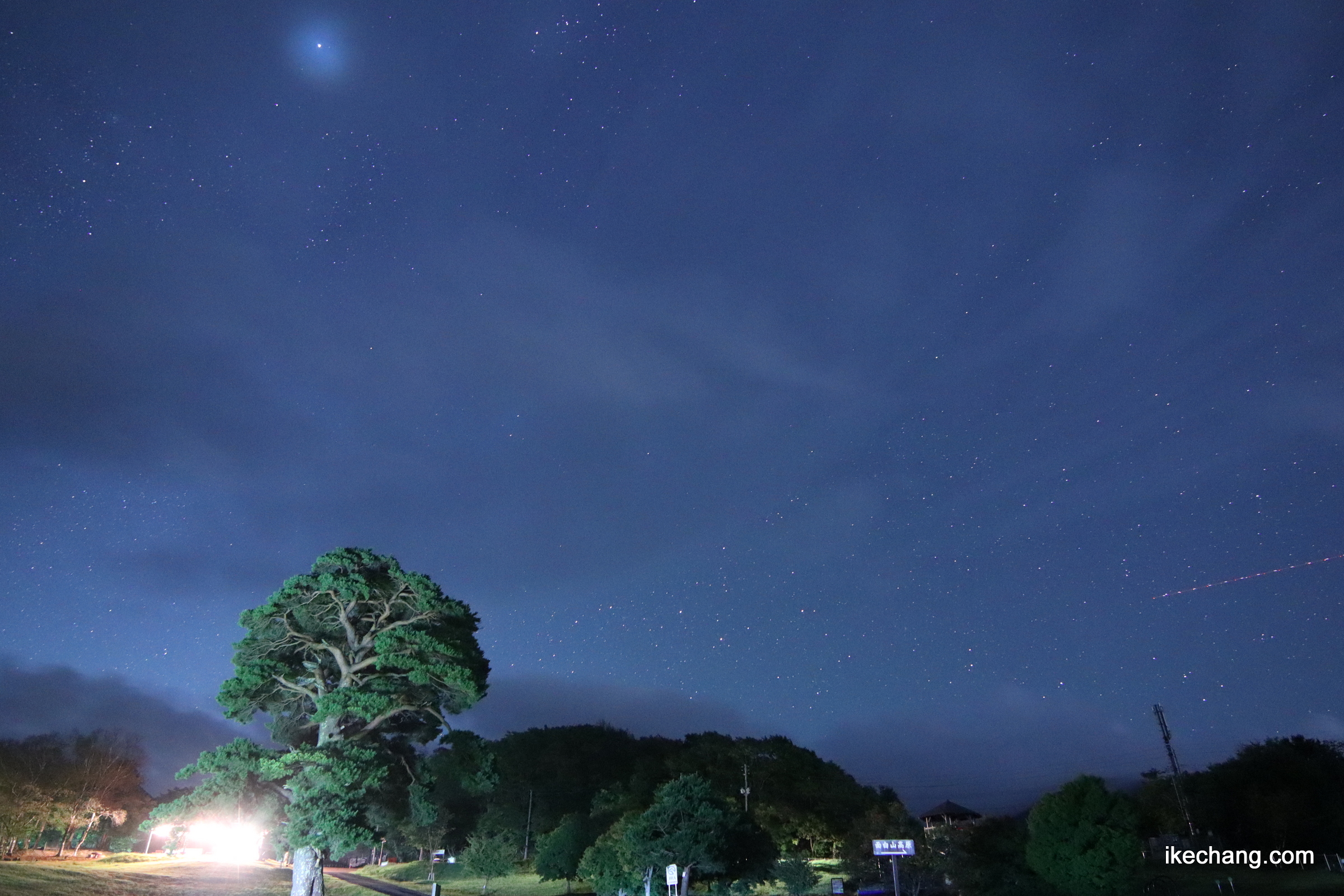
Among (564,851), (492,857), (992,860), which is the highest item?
(992,860)

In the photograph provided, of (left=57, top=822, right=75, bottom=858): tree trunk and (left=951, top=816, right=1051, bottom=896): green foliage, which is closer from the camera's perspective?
A: (left=951, top=816, right=1051, bottom=896): green foliage

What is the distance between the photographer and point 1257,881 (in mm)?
40594

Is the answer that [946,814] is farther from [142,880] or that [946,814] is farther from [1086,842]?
[142,880]

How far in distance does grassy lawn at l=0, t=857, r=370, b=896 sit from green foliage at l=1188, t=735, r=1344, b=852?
5859 cm

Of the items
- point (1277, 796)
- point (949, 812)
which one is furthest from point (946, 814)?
point (1277, 796)

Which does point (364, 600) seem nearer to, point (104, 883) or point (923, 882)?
point (104, 883)

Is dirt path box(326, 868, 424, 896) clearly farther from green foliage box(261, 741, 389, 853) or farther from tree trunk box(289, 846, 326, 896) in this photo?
green foliage box(261, 741, 389, 853)

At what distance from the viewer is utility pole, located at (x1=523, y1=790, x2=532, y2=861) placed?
6935 cm

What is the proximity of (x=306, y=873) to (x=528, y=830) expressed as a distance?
52507 millimetres

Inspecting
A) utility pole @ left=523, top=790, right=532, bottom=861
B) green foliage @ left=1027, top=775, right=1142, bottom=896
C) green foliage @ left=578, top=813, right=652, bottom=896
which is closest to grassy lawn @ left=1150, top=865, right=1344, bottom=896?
green foliage @ left=1027, top=775, right=1142, bottom=896

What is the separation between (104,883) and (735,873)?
91.5ft

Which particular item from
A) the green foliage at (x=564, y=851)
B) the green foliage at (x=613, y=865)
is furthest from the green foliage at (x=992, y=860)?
the green foliage at (x=564, y=851)

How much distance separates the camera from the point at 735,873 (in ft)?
131

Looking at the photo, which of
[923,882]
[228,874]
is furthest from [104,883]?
[923,882]
